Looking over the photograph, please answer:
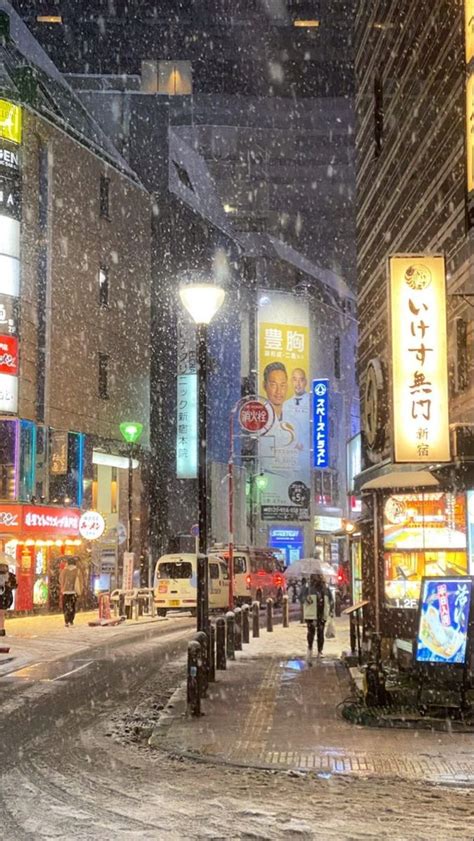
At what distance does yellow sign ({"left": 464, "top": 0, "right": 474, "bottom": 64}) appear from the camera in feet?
48.7

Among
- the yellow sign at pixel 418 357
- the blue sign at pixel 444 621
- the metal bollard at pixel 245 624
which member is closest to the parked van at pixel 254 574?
the metal bollard at pixel 245 624

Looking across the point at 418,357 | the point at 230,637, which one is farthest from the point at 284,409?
the point at 418,357

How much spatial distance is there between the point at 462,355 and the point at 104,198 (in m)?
30.5

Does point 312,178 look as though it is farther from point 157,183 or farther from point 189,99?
point 157,183

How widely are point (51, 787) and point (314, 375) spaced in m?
65.0

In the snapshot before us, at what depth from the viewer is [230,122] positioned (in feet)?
238

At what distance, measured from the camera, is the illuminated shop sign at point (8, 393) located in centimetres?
3566

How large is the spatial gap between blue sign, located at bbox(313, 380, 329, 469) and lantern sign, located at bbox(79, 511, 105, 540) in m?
33.5

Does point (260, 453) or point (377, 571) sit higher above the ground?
point (260, 453)

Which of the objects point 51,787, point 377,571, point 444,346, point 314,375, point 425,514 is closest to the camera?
point 51,787

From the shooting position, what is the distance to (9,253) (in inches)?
1420

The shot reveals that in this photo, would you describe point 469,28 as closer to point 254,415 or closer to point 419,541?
point 419,541

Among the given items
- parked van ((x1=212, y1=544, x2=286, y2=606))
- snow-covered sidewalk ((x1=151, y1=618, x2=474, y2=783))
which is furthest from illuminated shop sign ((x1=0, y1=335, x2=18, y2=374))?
snow-covered sidewalk ((x1=151, y1=618, x2=474, y2=783))

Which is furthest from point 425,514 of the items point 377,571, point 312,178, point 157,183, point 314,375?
point 312,178
